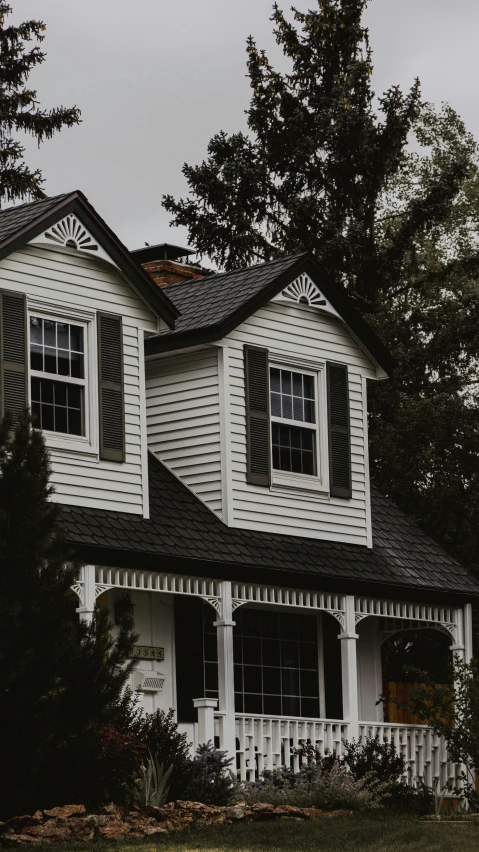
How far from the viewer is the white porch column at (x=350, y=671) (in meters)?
20.2

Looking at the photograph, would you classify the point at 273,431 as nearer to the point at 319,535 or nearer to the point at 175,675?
the point at 319,535

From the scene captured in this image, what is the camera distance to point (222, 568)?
19109 mm

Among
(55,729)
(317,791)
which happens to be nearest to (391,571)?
(317,791)

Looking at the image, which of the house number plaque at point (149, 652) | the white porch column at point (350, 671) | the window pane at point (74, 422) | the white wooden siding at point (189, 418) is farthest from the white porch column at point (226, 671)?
the window pane at point (74, 422)

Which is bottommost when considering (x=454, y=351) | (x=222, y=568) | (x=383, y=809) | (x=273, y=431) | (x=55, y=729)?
(x=383, y=809)

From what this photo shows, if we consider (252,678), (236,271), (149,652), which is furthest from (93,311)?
(252,678)

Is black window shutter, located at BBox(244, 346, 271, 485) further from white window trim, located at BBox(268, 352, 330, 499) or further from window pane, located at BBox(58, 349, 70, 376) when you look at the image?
window pane, located at BBox(58, 349, 70, 376)

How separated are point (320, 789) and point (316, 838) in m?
3.14

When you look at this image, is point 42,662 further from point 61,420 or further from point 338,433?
point 338,433

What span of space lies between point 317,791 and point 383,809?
776mm

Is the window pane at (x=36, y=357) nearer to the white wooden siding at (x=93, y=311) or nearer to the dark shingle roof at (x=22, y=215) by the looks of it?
the white wooden siding at (x=93, y=311)

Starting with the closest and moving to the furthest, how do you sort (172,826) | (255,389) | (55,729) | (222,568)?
(55,729), (172,826), (222,568), (255,389)

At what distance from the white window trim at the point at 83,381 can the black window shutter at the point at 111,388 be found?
3.2 inches

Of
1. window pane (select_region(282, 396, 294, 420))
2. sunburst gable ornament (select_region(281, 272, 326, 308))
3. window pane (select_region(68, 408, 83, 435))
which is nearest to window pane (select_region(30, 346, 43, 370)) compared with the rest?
window pane (select_region(68, 408, 83, 435))
